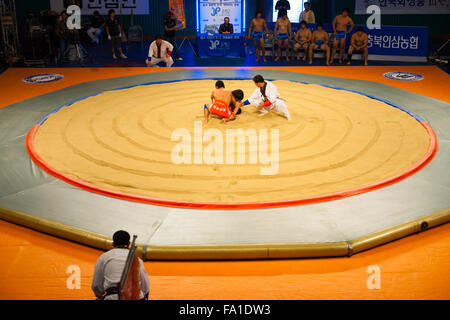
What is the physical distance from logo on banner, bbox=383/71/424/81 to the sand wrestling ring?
1.58m

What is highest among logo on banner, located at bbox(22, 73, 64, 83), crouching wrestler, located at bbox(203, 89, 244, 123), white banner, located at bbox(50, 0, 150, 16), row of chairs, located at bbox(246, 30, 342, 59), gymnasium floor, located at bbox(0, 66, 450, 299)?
white banner, located at bbox(50, 0, 150, 16)

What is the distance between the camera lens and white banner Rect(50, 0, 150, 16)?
1443 centimetres

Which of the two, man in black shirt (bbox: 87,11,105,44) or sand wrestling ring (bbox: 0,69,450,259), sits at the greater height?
man in black shirt (bbox: 87,11,105,44)

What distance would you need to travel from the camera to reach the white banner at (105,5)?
14.4 m

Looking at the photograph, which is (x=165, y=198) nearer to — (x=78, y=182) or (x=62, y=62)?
(x=78, y=182)

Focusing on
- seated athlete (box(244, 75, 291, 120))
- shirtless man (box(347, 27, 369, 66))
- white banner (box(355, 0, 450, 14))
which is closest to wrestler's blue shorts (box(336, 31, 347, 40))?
shirtless man (box(347, 27, 369, 66))

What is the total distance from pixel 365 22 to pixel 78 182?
12.8m

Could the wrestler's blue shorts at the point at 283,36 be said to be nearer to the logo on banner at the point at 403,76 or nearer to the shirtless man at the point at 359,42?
the shirtless man at the point at 359,42

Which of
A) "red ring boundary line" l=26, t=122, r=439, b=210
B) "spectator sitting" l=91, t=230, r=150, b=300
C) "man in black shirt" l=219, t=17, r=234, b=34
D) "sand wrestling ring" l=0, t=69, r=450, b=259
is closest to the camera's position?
"spectator sitting" l=91, t=230, r=150, b=300

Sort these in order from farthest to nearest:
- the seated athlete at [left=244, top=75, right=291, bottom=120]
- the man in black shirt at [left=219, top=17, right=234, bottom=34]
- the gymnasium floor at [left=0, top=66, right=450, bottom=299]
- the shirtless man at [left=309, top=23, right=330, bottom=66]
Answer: the man in black shirt at [left=219, top=17, right=234, bottom=34] < the shirtless man at [left=309, top=23, right=330, bottom=66] < the seated athlete at [left=244, top=75, right=291, bottom=120] < the gymnasium floor at [left=0, top=66, right=450, bottom=299]

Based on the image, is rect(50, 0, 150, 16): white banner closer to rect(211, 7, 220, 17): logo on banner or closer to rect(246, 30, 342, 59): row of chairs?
rect(211, 7, 220, 17): logo on banner

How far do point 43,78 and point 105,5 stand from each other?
592 cm

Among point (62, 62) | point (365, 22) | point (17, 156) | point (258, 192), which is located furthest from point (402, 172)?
point (365, 22)

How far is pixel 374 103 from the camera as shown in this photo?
775cm
